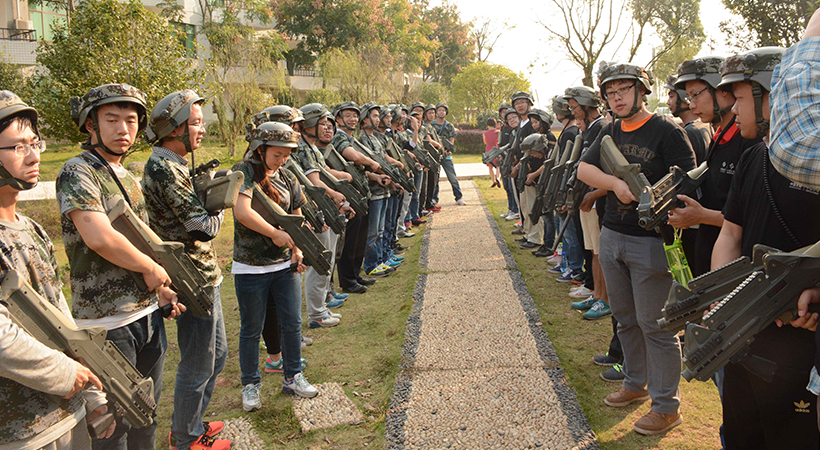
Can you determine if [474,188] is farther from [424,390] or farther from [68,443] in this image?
[68,443]

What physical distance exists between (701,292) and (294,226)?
2.77 meters

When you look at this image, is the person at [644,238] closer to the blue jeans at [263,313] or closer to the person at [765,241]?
the person at [765,241]

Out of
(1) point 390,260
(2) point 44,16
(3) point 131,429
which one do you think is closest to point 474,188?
(1) point 390,260

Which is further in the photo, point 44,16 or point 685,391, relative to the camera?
point 44,16

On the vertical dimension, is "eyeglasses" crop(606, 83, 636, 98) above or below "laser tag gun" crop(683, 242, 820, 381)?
above

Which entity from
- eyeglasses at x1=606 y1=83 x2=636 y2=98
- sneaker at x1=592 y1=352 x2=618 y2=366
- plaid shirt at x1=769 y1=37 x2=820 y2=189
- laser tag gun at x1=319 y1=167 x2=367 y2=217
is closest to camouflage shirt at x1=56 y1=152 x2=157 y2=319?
plaid shirt at x1=769 y1=37 x2=820 y2=189

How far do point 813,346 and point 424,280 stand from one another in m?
5.42

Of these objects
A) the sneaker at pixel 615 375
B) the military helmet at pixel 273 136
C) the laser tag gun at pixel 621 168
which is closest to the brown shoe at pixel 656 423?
the sneaker at pixel 615 375

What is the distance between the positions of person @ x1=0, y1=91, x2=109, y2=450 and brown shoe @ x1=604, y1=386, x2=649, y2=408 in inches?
127

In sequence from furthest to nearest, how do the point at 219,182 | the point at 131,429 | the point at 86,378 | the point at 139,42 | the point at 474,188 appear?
the point at 474,188
the point at 139,42
the point at 219,182
the point at 131,429
the point at 86,378

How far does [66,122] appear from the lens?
36.3 ft

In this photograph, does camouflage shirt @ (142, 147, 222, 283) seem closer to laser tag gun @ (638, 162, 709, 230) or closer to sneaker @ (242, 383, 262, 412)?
sneaker @ (242, 383, 262, 412)

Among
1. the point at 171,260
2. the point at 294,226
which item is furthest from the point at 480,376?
the point at 171,260

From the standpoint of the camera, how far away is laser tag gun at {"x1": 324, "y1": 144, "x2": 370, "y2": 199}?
6.75 meters
